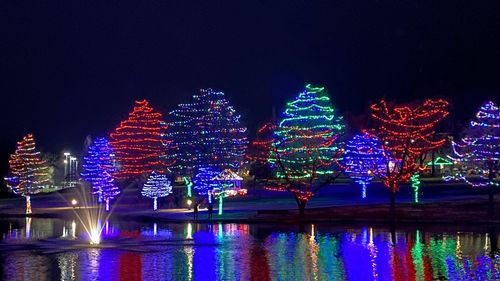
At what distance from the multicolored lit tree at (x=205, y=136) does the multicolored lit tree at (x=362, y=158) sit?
1457 centimetres

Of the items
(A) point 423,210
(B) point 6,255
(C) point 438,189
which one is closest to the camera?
(B) point 6,255

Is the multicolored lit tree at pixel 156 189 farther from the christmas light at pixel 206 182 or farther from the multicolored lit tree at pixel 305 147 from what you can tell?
the multicolored lit tree at pixel 305 147

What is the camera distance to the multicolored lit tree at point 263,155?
50.5 meters

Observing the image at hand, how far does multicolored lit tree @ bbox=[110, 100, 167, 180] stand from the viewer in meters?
76.2

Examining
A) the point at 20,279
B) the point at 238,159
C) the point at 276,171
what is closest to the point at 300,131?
the point at 276,171

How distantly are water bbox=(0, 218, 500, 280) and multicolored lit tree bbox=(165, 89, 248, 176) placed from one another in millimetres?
35915

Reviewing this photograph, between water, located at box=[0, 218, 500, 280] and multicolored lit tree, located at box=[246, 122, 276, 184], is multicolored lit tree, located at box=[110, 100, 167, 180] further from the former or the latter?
water, located at box=[0, 218, 500, 280]

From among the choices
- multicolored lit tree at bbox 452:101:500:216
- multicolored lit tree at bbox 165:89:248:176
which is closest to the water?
multicolored lit tree at bbox 452:101:500:216

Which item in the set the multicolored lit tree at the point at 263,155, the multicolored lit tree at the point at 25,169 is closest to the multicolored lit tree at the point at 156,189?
the multicolored lit tree at the point at 263,155

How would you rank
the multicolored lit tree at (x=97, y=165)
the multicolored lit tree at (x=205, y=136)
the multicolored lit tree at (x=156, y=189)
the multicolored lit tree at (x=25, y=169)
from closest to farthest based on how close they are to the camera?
the multicolored lit tree at (x=156, y=189) < the multicolored lit tree at (x=97, y=165) < the multicolored lit tree at (x=25, y=169) < the multicolored lit tree at (x=205, y=136)

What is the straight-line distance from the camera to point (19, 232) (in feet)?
129

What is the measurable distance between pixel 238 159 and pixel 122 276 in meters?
55.8

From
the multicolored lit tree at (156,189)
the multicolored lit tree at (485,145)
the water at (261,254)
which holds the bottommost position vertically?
the water at (261,254)

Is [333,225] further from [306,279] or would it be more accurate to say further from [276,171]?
[306,279]
